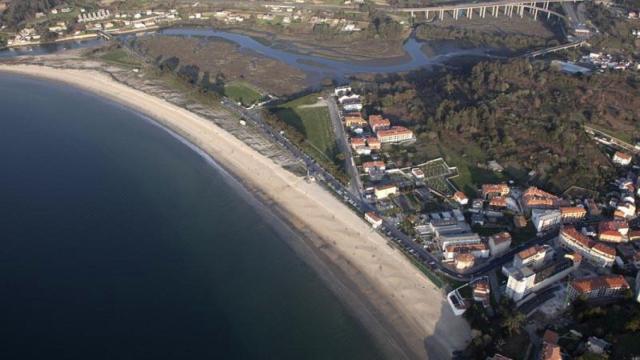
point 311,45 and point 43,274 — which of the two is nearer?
point 43,274

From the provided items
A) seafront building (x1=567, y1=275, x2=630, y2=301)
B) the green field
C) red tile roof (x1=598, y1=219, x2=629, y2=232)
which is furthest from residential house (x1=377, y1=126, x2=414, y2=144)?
seafront building (x1=567, y1=275, x2=630, y2=301)

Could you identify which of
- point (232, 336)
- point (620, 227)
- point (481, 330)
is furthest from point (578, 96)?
point (232, 336)

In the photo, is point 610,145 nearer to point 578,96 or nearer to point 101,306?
point 578,96

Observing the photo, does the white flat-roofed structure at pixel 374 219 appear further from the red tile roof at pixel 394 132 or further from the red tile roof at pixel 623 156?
the red tile roof at pixel 623 156

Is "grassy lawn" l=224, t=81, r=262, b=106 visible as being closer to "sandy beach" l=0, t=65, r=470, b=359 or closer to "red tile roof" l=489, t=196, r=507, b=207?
"sandy beach" l=0, t=65, r=470, b=359

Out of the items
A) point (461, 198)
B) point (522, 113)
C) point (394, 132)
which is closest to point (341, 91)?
point (394, 132)
